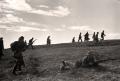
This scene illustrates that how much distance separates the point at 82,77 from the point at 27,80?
11.3ft

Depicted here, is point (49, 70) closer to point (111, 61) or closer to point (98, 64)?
point (98, 64)

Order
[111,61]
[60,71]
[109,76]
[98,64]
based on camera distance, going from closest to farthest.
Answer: [109,76] < [60,71] < [98,64] < [111,61]

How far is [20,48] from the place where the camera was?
56.5 ft

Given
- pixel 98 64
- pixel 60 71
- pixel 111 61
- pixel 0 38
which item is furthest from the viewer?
pixel 0 38

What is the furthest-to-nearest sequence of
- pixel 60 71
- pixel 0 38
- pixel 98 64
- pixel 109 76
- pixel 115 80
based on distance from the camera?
pixel 0 38 → pixel 98 64 → pixel 60 71 → pixel 109 76 → pixel 115 80

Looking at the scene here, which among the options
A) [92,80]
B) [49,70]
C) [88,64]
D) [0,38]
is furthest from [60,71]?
[0,38]

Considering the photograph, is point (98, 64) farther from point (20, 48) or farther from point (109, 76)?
point (20, 48)

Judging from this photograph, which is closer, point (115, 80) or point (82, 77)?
point (115, 80)

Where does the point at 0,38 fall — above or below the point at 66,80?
above

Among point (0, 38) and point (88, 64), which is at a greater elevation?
point (0, 38)

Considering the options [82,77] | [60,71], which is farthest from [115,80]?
[60,71]

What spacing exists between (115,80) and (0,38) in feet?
61.6

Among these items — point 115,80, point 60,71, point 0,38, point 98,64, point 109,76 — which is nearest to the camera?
point 115,80

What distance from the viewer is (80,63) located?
715 inches
